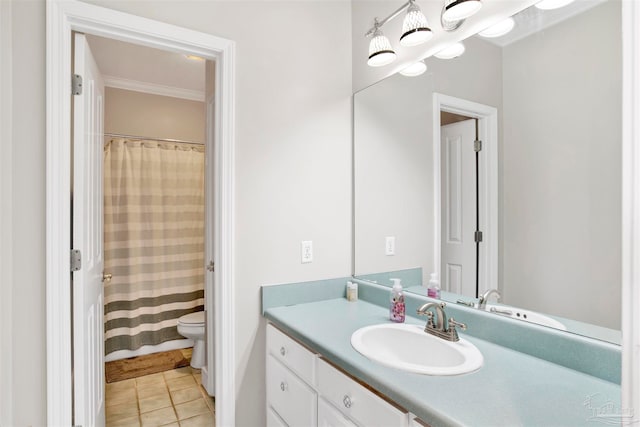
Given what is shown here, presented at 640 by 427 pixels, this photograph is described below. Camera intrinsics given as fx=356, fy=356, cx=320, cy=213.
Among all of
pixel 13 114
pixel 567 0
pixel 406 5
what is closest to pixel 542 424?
pixel 567 0

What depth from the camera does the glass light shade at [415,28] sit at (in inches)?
59.5

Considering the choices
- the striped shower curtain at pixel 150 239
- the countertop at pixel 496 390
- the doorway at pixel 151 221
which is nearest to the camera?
the countertop at pixel 496 390

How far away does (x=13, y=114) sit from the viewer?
131cm

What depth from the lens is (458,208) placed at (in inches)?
59.8

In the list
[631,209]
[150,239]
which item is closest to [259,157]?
[631,209]

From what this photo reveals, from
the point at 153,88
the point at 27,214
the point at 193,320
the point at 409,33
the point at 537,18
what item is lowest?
the point at 193,320

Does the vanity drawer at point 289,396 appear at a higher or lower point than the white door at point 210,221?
lower

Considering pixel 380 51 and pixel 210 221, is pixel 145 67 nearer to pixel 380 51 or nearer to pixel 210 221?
pixel 210 221

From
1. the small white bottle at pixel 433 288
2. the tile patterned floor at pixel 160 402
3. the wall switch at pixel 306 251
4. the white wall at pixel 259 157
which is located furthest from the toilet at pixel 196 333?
the small white bottle at pixel 433 288

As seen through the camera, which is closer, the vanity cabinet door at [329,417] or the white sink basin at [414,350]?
the white sink basin at [414,350]

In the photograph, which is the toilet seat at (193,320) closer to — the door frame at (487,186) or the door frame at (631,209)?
the door frame at (487,186)

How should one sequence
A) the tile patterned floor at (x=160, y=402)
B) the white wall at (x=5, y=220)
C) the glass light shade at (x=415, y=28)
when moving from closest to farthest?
1. the white wall at (x=5, y=220)
2. the glass light shade at (x=415, y=28)
3. the tile patterned floor at (x=160, y=402)

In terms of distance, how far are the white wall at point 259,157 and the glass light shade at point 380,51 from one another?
0.33 metres

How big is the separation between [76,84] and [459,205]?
1684 millimetres
